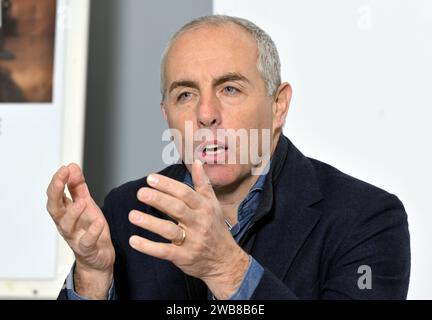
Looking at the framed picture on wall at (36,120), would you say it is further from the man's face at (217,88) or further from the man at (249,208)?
the man's face at (217,88)

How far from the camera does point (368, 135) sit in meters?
1.68

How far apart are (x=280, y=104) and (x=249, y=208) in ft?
0.75

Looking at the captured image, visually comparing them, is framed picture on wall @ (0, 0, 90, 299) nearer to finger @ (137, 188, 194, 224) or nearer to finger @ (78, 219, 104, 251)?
finger @ (78, 219, 104, 251)

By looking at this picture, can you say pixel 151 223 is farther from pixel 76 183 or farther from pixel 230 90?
pixel 230 90

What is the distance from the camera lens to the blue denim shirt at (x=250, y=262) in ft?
3.02

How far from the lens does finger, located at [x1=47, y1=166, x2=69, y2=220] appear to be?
98 centimetres

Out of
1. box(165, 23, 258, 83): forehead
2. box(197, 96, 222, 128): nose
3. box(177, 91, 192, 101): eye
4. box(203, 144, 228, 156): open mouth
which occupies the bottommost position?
box(203, 144, 228, 156): open mouth

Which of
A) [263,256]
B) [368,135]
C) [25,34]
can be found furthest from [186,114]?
[25,34]

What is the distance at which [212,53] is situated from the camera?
1.23 metres

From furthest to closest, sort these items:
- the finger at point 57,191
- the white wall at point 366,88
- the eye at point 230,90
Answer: the white wall at point 366,88 → the eye at point 230,90 → the finger at point 57,191

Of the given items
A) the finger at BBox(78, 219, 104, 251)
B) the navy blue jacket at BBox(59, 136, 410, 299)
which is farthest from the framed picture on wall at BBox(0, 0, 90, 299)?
the finger at BBox(78, 219, 104, 251)

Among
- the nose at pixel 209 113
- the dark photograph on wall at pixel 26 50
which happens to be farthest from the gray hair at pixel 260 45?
the dark photograph on wall at pixel 26 50

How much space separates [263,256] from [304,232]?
0.26 ft

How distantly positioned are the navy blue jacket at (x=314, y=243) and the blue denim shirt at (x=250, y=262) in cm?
2
